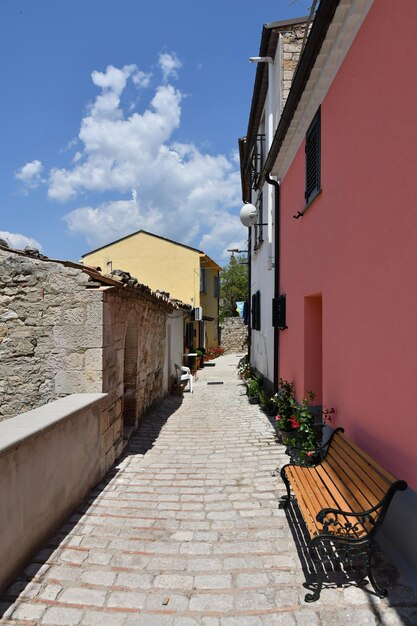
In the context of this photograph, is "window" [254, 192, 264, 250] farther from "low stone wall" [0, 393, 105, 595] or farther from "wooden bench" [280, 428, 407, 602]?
"wooden bench" [280, 428, 407, 602]

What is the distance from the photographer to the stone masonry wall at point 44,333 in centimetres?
493

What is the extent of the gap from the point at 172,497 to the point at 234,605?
71.4 inches

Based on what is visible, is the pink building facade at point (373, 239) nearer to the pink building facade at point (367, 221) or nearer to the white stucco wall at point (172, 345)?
the pink building facade at point (367, 221)

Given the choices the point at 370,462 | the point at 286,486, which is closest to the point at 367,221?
the point at 370,462

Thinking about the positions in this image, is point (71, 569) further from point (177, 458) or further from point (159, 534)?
point (177, 458)

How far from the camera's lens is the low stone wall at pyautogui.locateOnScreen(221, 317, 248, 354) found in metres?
30.7

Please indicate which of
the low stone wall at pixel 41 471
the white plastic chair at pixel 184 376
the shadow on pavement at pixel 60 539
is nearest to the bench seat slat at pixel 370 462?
the shadow on pavement at pixel 60 539

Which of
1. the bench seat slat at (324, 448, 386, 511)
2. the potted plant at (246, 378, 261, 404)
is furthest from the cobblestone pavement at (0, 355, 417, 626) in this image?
the potted plant at (246, 378, 261, 404)

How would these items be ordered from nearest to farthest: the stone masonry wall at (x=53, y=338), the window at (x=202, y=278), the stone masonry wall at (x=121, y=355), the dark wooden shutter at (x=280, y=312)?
1. the stone masonry wall at (x=53, y=338)
2. the stone masonry wall at (x=121, y=355)
3. the dark wooden shutter at (x=280, y=312)
4. the window at (x=202, y=278)

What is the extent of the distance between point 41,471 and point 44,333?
218 centimetres

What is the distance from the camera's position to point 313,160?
18.8ft

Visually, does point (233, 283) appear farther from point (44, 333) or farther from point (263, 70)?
point (44, 333)

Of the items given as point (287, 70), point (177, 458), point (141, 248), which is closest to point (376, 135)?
point (177, 458)

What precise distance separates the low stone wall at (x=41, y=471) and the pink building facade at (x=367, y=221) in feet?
8.68
